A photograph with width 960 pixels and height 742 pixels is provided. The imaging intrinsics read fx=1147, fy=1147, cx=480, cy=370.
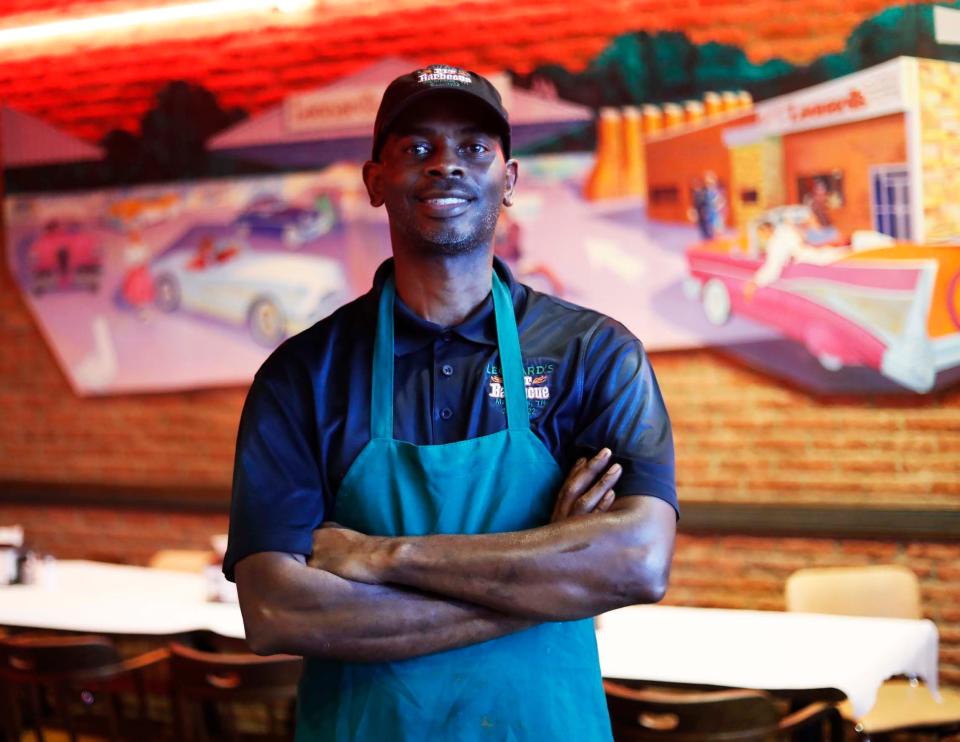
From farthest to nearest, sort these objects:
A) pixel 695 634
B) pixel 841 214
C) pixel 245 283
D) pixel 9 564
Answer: pixel 245 283 < pixel 9 564 < pixel 841 214 < pixel 695 634

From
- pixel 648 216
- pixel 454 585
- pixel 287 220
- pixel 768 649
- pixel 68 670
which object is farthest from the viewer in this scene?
pixel 287 220

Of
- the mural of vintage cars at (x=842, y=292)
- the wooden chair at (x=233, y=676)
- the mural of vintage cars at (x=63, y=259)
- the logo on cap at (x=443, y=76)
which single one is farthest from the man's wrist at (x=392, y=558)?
the mural of vintage cars at (x=63, y=259)

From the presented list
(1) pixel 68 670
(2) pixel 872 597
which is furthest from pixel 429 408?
(2) pixel 872 597

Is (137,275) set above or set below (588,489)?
above

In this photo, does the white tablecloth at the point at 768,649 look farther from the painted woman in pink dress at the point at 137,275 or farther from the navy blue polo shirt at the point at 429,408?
the painted woman in pink dress at the point at 137,275

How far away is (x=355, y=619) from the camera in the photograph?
5.72 ft

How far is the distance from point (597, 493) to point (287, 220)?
4.11 m

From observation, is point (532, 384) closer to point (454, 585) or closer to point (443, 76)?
point (454, 585)

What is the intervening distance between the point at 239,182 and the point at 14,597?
87.3 inches

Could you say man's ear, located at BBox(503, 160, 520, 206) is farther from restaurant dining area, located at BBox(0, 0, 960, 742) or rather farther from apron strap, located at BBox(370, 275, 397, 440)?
apron strap, located at BBox(370, 275, 397, 440)

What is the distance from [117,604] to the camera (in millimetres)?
4781

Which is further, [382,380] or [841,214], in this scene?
[841,214]

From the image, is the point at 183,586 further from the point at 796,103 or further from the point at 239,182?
the point at 796,103

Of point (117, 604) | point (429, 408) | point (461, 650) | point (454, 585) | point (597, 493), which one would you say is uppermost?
point (429, 408)
